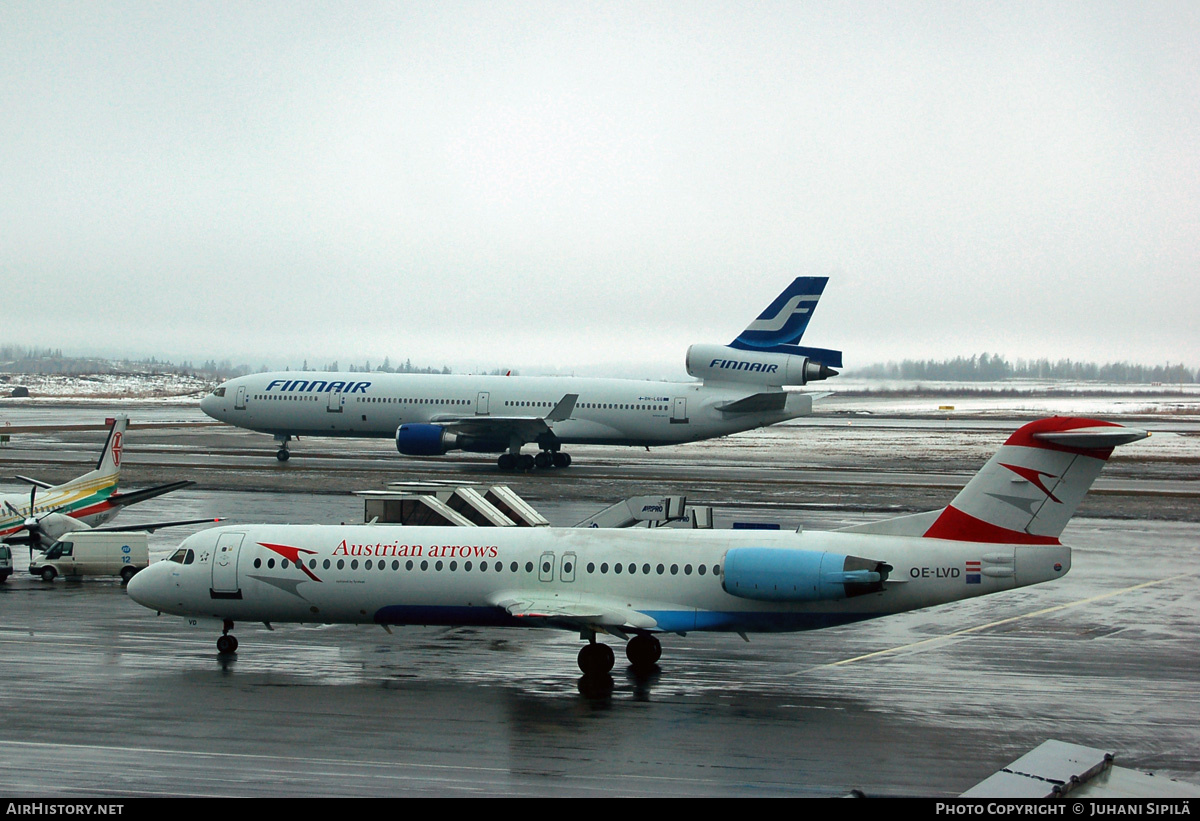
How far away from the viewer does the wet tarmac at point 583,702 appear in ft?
49.6

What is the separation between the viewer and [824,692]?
1989 centimetres

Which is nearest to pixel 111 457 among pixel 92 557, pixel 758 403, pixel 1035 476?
pixel 92 557

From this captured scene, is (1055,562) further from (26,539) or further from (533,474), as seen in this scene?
(533,474)

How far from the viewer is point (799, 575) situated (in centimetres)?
1950

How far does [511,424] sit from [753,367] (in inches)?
529

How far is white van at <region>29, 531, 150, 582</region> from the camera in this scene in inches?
Result: 1203

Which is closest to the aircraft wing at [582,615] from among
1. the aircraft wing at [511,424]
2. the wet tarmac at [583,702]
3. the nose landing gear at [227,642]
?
the wet tarmac at [583,702]

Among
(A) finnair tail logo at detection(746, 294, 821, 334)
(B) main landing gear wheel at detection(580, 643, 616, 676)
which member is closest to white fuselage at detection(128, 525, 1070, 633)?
(B) main landing gear wheel at detection(580, 643, 616, 676)

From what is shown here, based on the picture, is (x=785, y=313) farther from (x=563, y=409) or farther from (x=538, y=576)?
(x=538, y=576)

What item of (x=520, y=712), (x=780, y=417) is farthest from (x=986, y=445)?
(x=520, y=712)

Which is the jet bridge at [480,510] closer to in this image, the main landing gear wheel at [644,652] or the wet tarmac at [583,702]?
the wet tarmac at [583,702]

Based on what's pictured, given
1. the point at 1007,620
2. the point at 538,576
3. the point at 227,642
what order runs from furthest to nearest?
the point at 1007,620
the point at 227,642
the point at 538,576

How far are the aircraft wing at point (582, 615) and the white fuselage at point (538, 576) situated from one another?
47 mm
